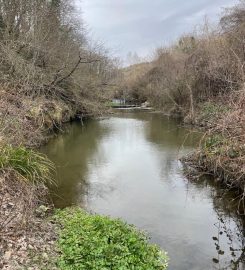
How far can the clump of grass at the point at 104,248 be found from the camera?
4.95 meters

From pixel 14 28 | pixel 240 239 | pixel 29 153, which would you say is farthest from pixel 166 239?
pixel 14 28

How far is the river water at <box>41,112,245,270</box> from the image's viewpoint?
6.77 meters

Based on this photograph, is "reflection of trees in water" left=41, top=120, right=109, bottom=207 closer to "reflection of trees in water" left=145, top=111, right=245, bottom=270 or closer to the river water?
the river water

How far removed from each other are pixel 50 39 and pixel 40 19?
50.3 inches

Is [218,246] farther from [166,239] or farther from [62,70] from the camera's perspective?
[62,70]

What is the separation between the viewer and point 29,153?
8164 millimetres

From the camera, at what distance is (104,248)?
5195 mm

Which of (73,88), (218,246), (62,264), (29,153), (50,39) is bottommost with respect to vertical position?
(218,246)

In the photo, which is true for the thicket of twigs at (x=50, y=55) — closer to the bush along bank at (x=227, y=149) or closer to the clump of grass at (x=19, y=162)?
the clump of grass at (x=19, y=162)

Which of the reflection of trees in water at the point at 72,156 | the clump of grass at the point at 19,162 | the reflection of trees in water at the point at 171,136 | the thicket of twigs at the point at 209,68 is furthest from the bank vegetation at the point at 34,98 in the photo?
the thicket of twigs at the point at 209,68

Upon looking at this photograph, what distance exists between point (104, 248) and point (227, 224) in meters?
3.80

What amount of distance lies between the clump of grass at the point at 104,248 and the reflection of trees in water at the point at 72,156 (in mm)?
2729

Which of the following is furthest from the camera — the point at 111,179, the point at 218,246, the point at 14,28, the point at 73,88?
the point at 73,88

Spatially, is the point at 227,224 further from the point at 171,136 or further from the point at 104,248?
the point at 171,136
